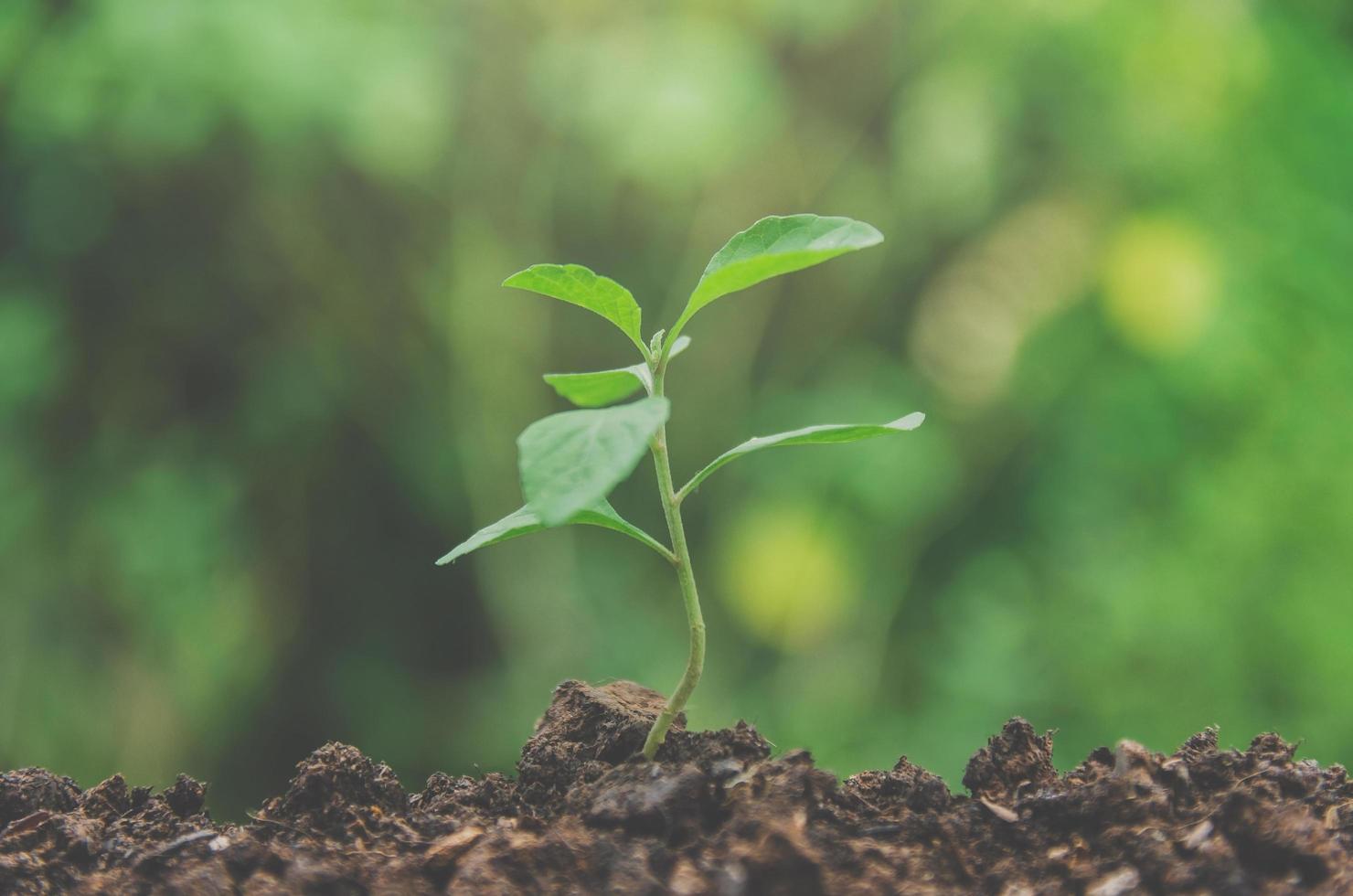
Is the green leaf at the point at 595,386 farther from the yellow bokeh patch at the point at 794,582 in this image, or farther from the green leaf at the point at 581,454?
the yellow bokeh patch at the point at 794,582

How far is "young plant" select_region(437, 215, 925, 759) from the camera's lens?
0.40 meters

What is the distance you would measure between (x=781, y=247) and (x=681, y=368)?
164cm

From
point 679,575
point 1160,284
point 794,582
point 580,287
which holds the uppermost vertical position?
point 1160,284

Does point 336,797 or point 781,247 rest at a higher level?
point 781,247

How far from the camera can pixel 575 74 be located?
6.55 ft

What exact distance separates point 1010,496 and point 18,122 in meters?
1.80

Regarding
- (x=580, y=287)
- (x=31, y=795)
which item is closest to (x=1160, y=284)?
(x=580, y=287)

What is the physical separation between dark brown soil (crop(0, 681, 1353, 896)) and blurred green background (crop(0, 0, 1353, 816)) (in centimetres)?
136

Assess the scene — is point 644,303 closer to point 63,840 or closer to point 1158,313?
point 1158,313

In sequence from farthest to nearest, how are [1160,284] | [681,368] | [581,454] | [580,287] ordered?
1. [681,368]
2. [1160,284]
3. [580,287]
4. [581,454]

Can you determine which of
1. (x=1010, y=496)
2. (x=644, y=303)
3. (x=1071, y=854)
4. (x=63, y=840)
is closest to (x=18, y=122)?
(x=644, y=303)

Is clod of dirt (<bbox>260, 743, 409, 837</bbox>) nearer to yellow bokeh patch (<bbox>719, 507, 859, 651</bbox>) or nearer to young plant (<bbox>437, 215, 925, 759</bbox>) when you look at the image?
young plant (<bbox>437, 215, 925, 759</bbox>)

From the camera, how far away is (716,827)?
482 mm

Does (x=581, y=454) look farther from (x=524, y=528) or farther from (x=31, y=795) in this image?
(x=31, y=795)
